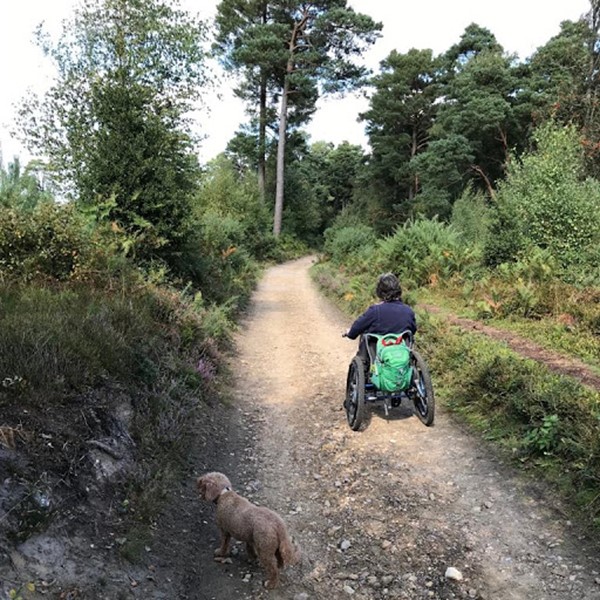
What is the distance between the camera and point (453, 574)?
320cm

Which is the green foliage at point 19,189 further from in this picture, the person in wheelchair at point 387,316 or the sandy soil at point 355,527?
the person in wheelchair at point 387,316

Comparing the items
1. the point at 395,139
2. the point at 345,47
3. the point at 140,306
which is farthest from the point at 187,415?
the point at 395,139

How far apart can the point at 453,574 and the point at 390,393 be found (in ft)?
7.42

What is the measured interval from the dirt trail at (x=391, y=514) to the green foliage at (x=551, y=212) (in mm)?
8884

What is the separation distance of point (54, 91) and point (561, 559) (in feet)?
34.6

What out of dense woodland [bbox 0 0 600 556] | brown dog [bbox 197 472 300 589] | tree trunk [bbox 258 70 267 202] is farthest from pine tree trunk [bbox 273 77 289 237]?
brown dog [bbox 197 472 300 589]

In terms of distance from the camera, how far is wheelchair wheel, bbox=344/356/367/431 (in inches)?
205

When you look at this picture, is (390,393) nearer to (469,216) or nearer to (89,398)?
(89,398)

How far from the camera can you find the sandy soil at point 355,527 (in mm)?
2951

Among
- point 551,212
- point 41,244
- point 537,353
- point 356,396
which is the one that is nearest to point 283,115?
point 551,212

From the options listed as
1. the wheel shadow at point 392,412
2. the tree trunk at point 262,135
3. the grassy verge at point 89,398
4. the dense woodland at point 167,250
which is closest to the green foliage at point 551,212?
the dense woodland at point 167,250

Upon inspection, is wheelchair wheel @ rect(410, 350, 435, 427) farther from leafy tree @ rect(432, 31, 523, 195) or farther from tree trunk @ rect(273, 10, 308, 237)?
tree trunk @ rect(273, 10, 308, 237)

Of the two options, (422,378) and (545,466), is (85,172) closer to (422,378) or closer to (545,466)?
(422,378)

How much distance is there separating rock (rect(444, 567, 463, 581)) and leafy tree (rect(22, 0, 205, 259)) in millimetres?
7083
